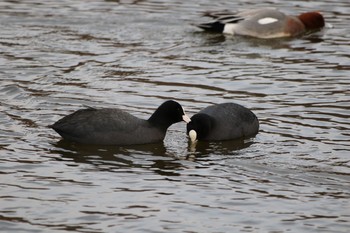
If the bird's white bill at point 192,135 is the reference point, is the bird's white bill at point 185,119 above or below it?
above

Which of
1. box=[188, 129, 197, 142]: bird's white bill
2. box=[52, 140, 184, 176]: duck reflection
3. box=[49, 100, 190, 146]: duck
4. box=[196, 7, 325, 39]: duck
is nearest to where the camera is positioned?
box=[52, 140, 184, 176]: duck reflection

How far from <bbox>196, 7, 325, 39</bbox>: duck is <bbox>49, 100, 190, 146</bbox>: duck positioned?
7.18m

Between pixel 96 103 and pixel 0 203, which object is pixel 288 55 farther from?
pixel 0 203

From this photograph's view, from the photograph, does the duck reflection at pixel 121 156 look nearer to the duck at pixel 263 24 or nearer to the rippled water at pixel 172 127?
the rippled water at pixel 172 127

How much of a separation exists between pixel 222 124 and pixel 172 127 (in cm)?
100

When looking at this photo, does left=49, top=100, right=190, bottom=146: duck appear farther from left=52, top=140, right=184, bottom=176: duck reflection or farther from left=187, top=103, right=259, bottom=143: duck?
left=187, top=103, right=259, bottom=143: duck

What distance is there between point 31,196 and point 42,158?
59.8 inches

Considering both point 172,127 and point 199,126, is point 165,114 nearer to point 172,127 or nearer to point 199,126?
point 199,126

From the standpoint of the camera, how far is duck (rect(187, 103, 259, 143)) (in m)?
12.6

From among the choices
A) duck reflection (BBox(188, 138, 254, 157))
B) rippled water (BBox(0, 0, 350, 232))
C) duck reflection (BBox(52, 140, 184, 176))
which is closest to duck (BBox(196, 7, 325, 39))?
rippled water (BBox(0, 0, 350, 232))

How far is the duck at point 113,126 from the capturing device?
12211 mm

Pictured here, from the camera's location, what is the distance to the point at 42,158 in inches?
458

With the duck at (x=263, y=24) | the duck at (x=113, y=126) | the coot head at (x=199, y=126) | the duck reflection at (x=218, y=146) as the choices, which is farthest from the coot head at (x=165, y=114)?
the duck at (x=263, y=24)

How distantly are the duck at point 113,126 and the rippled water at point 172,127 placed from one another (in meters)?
0.14
